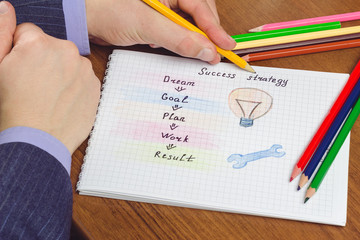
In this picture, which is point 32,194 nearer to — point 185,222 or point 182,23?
point 185,222

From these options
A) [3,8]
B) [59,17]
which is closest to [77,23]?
[59,17]

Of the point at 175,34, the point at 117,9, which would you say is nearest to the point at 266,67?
the point at 175,34

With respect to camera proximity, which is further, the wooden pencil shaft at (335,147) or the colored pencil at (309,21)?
the colored pencil at (309,21)

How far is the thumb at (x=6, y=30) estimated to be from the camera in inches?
24.3

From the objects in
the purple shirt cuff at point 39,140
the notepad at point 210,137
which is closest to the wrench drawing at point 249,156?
the notepad at point 210,137

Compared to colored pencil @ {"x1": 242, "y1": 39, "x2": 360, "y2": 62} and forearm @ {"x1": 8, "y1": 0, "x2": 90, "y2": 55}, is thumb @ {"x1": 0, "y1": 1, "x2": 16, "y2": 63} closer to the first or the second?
forearm @ {"x1": 8, "y1": 0, "x2": 90, "y2": 55}

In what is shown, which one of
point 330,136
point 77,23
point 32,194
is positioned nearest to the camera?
point 32,194

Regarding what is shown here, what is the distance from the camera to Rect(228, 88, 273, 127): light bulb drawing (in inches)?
26.4

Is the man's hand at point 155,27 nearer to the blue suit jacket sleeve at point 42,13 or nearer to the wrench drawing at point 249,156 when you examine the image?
the blue suit jacket sleeve at point 42,13

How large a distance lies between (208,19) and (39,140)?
36cm

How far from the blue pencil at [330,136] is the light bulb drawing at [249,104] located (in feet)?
0.35

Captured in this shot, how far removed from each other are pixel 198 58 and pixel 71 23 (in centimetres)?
25

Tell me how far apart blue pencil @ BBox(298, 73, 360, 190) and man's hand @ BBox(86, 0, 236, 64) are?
Answer: 21 cm

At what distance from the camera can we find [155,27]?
2.29 ft
